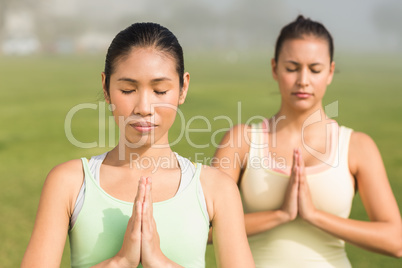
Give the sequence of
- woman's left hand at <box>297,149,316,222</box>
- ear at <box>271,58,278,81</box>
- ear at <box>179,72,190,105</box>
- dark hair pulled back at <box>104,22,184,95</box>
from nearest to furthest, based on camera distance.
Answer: dark hair pulled back at <box>104,22,184,95</box>, ear at <box>179,72,190,105</box>, woman's left hand at <box>297,149,316,222</box>, ear at <box>271,58,278,81</box>

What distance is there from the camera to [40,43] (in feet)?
451

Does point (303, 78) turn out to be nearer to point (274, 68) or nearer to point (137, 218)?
point (274, 68)

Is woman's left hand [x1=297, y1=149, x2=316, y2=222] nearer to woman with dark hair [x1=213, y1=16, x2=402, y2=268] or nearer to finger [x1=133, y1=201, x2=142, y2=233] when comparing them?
woman with dark hair [x1=213, y1=16, x2=402, y2=268]

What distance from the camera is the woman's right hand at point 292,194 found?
12.3ft

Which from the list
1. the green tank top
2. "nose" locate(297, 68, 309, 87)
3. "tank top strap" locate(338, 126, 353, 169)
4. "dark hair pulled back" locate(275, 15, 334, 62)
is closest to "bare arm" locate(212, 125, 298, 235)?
"tank top strap" locate(338, 126, 353, 169)

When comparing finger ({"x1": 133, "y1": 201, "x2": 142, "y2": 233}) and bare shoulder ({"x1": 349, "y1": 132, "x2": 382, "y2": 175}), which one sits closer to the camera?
finger ({"x1": 133, "y1": 201, "x2": 142, "y2": 233})

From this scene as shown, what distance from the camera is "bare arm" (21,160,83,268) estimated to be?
268 centimetres

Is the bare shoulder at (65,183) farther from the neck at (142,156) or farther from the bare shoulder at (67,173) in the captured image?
the neck at (142,156)

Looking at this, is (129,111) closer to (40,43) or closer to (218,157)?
(218,157)

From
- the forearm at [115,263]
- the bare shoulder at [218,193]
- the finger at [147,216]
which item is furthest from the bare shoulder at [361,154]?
the forearm at [115,263]

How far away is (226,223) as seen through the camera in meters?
2.86

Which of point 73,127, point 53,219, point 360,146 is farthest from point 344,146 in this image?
point 73,127

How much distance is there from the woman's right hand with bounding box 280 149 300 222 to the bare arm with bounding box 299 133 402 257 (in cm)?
4

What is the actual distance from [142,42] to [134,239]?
3.18 feet
